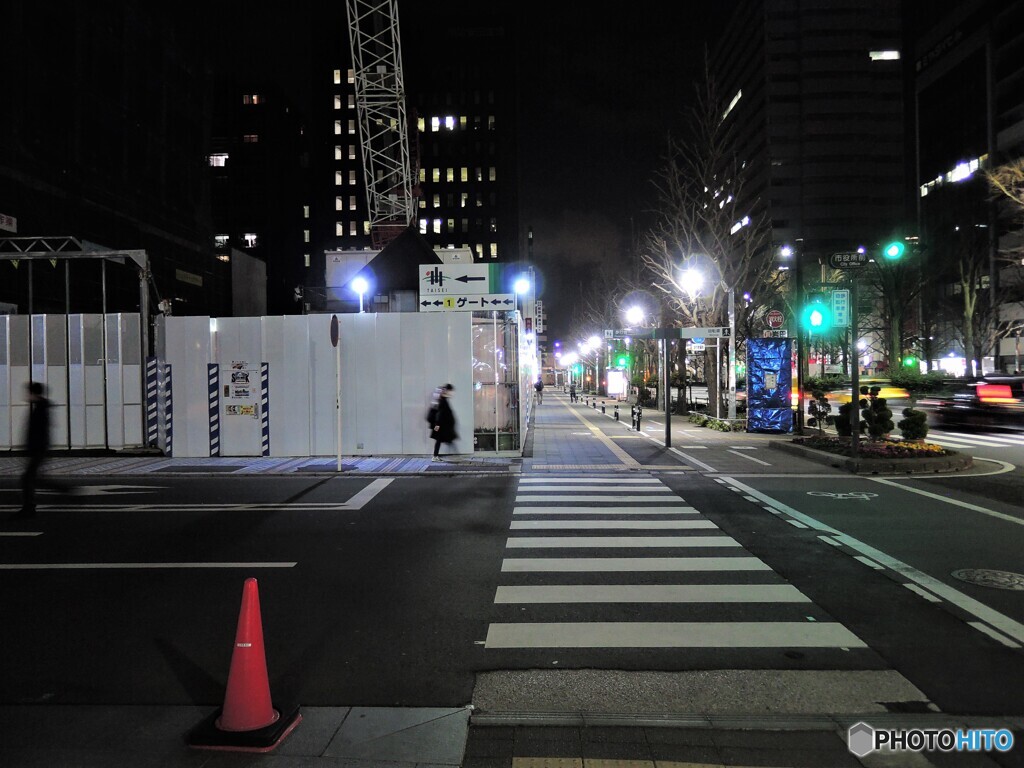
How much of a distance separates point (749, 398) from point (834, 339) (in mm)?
46383

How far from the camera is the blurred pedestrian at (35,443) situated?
9.55 m

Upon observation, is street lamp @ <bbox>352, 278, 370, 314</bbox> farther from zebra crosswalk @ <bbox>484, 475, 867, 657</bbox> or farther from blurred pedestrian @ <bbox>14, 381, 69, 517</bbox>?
zebra crosswalk @ <bbox>484, 475, 867, 657</bbox>

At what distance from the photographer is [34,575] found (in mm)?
6855

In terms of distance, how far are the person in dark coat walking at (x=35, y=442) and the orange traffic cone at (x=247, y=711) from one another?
25.9 feet

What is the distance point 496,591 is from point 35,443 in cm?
811

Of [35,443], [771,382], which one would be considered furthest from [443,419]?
[771,382]

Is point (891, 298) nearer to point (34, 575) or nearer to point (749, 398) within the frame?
point (749, 398)

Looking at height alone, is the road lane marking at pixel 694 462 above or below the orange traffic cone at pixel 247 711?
below

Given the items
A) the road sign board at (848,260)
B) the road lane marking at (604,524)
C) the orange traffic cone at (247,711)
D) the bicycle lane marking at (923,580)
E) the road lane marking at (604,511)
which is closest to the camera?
the orange traffic cone at (247,711)

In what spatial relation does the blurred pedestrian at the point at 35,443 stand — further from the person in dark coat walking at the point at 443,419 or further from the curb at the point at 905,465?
the curb at the point at 905,465

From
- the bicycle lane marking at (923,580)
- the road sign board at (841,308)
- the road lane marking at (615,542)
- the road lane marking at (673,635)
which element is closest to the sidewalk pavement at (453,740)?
the road lane marking at (673,635)

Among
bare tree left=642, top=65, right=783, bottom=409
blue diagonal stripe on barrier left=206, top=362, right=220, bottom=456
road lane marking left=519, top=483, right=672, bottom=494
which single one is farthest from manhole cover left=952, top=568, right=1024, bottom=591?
bare tree left=642, top=65, right=783, bottom=409

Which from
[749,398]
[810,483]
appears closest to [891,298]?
[749,398]

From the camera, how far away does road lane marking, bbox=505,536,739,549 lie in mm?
7836
